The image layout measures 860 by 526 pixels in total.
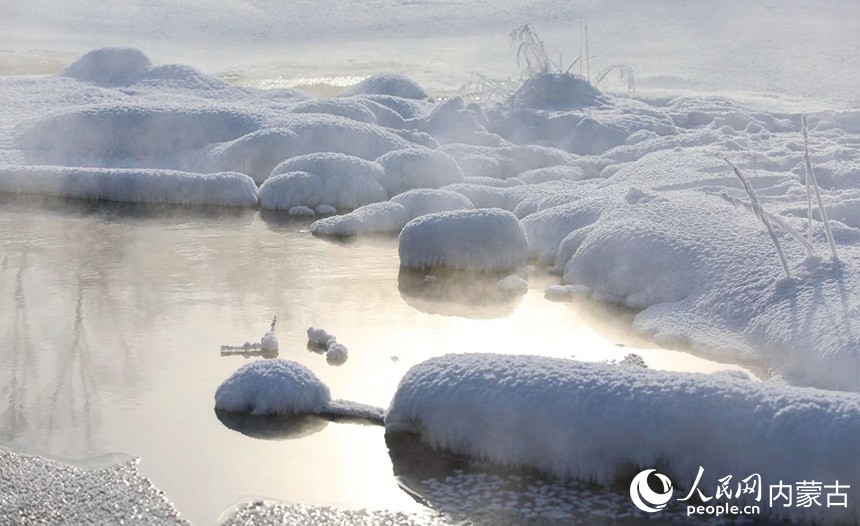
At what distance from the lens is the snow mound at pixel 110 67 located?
11.1 metres

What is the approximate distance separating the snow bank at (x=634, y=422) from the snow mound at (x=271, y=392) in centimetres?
46

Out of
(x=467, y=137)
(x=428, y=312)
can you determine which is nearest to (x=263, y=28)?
(x=467, y=137)

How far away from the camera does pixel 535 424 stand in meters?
3.59

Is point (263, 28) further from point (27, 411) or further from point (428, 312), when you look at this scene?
point (27, 411)

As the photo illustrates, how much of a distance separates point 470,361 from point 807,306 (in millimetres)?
1671

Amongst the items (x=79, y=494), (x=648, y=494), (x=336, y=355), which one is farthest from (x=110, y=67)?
(x=648, y=494)

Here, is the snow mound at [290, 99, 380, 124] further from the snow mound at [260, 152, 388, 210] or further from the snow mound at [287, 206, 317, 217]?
the snow mound at [287, 206, 317, 217]

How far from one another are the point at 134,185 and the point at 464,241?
2.87 metres

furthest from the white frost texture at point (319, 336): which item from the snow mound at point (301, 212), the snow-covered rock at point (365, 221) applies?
the snow mound at point (301, 212)

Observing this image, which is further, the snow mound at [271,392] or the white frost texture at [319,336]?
the white frost texture at [319,336]

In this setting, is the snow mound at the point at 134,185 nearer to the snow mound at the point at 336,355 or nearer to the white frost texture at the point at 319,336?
the white frost texture at the point at 319,336

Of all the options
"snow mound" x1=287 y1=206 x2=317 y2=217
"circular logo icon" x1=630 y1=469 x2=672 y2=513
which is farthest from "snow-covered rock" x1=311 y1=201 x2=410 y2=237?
"circular logo icon" x1=630 y1=469 x2=672 y2=513
